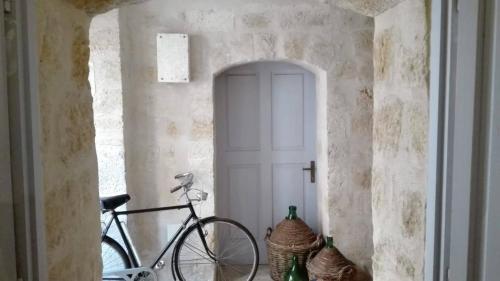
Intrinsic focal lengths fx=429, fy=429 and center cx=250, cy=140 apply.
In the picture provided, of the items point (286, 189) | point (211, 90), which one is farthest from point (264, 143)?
point (211, 90)

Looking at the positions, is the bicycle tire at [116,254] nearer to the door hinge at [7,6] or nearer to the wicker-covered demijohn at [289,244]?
the wicker-covered demijohn at [289,244]

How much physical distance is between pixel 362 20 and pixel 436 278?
8.00ft

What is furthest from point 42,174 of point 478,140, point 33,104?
point 478,140

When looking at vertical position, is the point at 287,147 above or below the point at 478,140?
below

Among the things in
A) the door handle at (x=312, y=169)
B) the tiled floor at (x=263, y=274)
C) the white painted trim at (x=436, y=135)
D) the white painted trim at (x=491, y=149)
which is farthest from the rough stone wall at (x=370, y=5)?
the tiled floor at (x=263, y=274)

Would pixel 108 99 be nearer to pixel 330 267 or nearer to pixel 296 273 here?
pixel 296 273

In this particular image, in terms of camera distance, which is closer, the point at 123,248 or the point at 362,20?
the point at 123,248

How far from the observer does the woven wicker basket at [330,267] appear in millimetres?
2721

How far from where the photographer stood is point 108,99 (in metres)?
2.76

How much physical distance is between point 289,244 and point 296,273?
23 cm

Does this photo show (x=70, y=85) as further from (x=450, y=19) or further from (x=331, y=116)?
(x=331, y=116)

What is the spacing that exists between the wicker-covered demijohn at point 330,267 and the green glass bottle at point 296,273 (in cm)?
5

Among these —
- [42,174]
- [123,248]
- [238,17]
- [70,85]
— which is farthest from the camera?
[238,17]

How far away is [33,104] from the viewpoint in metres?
0.79
